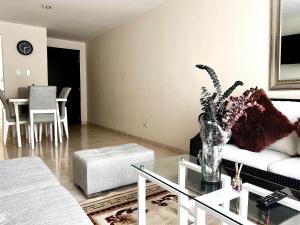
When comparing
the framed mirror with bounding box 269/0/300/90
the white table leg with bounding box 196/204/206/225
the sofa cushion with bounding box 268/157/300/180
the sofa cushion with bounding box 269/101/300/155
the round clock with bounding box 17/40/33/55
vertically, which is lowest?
the white table leg with bounding box 196/204/206/225

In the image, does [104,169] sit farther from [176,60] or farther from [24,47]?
[24,47]

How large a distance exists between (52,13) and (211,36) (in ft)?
9.73

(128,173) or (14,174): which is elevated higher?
(14,174)

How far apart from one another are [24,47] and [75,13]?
1.62 meters

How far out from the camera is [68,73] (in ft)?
20.6

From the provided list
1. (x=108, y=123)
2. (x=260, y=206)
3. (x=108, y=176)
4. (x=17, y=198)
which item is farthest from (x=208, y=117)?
(x=108, y=123)

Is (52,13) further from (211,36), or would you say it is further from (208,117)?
(208,117)

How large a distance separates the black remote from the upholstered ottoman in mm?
1253

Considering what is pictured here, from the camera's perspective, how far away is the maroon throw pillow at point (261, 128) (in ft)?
6.49

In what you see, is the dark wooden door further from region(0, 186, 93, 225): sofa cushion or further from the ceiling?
region(0, 186, 93, 225): sofa cushion

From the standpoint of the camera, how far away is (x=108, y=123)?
5609mm

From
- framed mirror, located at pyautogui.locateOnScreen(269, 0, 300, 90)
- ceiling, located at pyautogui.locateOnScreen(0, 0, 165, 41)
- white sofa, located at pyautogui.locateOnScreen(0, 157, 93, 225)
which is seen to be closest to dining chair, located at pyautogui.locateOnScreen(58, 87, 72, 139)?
ceiling, located at pyautogui.locateOnScreen(0, 0, 165, 41)

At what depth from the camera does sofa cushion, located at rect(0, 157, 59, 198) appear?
1.28 m

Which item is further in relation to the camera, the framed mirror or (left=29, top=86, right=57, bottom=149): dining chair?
(left=29, top=86, right=57, bottom=149): dining chair
